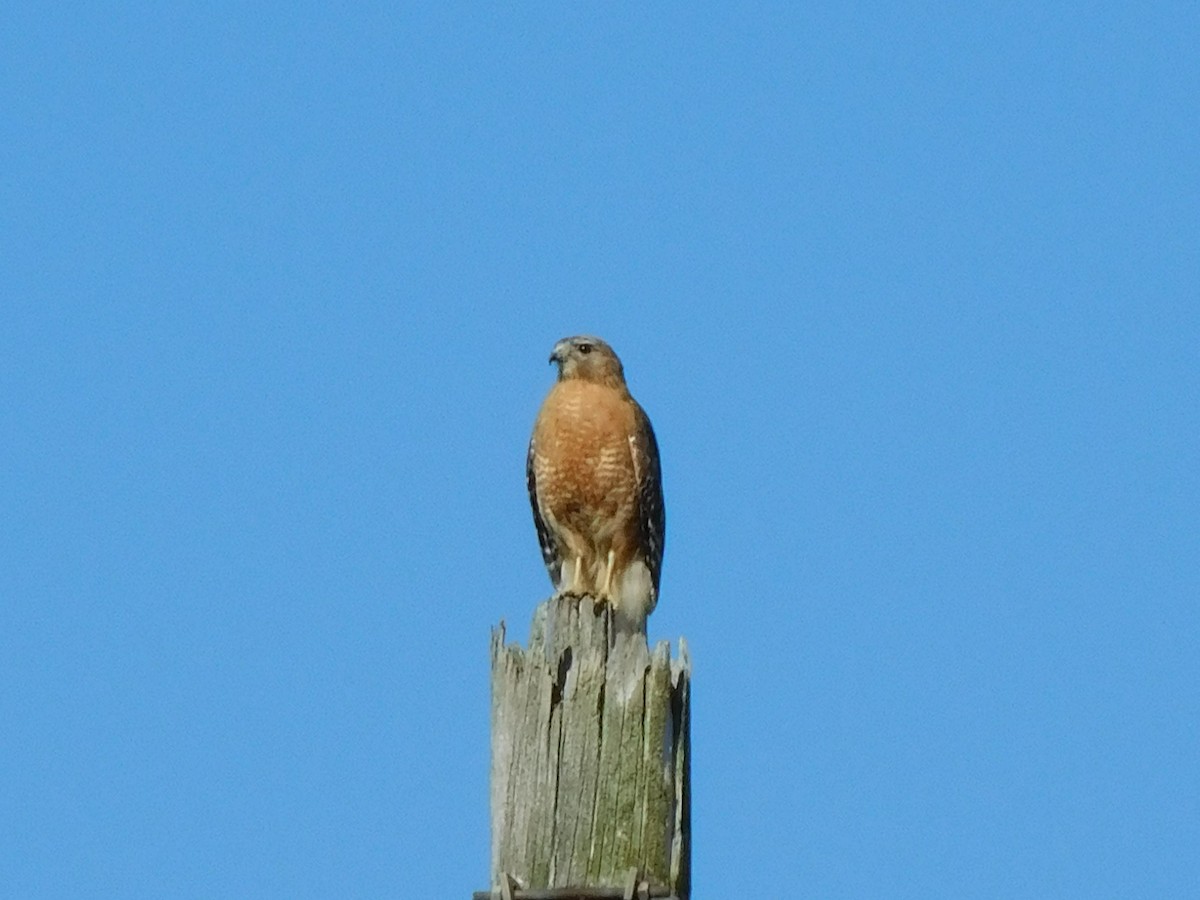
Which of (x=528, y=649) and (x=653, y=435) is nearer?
(x=528, y=649)

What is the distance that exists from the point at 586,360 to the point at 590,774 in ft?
18.6

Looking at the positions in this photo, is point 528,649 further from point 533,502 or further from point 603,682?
point 533,502

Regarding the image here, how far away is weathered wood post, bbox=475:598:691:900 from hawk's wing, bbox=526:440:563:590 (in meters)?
5.46

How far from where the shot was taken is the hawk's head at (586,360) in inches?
400

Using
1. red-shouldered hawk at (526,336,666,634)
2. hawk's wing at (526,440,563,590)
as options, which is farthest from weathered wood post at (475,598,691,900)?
hawk's wing at (526,440,563,590)

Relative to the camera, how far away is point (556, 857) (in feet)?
15.3

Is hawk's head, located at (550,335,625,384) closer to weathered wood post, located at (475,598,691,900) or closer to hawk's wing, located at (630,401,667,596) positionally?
hawk's wing, located at (630,401,667,596)

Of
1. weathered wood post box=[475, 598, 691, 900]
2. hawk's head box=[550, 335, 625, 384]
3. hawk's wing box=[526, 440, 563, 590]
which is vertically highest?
hawk's head box=[550, 335, 625, 384]

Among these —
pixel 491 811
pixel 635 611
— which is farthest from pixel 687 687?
pixel 635 611

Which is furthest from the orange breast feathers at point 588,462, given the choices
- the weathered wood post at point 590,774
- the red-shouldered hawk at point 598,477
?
the weathered wood post at point 590,774

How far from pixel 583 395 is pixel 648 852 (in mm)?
5648

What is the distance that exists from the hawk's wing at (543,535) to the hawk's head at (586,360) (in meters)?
0.42

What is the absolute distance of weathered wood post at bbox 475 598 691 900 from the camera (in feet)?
15.3

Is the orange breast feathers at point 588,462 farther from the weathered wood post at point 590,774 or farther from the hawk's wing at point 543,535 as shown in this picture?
the weathered wood post at point 590,774
